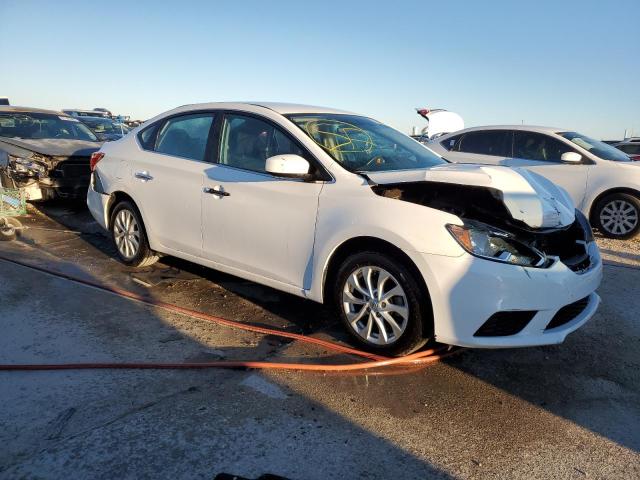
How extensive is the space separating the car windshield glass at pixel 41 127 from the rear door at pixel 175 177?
4674 millimetres

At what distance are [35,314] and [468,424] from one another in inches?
127

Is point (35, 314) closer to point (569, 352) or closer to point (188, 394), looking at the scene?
point (188, 394)

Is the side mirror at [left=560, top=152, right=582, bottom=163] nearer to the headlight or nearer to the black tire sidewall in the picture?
the headlight

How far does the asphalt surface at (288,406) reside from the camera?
2.38m

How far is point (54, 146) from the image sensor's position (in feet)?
26.4

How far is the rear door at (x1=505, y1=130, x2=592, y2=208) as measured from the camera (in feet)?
24.5

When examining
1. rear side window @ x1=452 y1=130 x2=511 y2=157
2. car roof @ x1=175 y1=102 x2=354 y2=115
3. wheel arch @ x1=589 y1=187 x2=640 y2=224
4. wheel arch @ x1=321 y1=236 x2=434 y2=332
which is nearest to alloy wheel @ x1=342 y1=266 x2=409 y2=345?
wheel arch @ x1=321 y1=236 x2=434 y2=332

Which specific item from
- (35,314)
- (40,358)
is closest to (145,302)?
(35,314)

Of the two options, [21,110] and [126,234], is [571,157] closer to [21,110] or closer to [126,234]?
[126,234]

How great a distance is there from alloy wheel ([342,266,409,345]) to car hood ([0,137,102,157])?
607 cm

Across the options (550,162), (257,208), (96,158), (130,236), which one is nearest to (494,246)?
(257,208)

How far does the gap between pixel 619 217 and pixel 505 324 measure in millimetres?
5249

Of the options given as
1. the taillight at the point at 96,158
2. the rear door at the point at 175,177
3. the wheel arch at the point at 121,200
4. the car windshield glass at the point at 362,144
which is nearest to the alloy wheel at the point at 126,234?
the wheel arch at the point at 121,200

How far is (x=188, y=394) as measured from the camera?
2.92 meters
